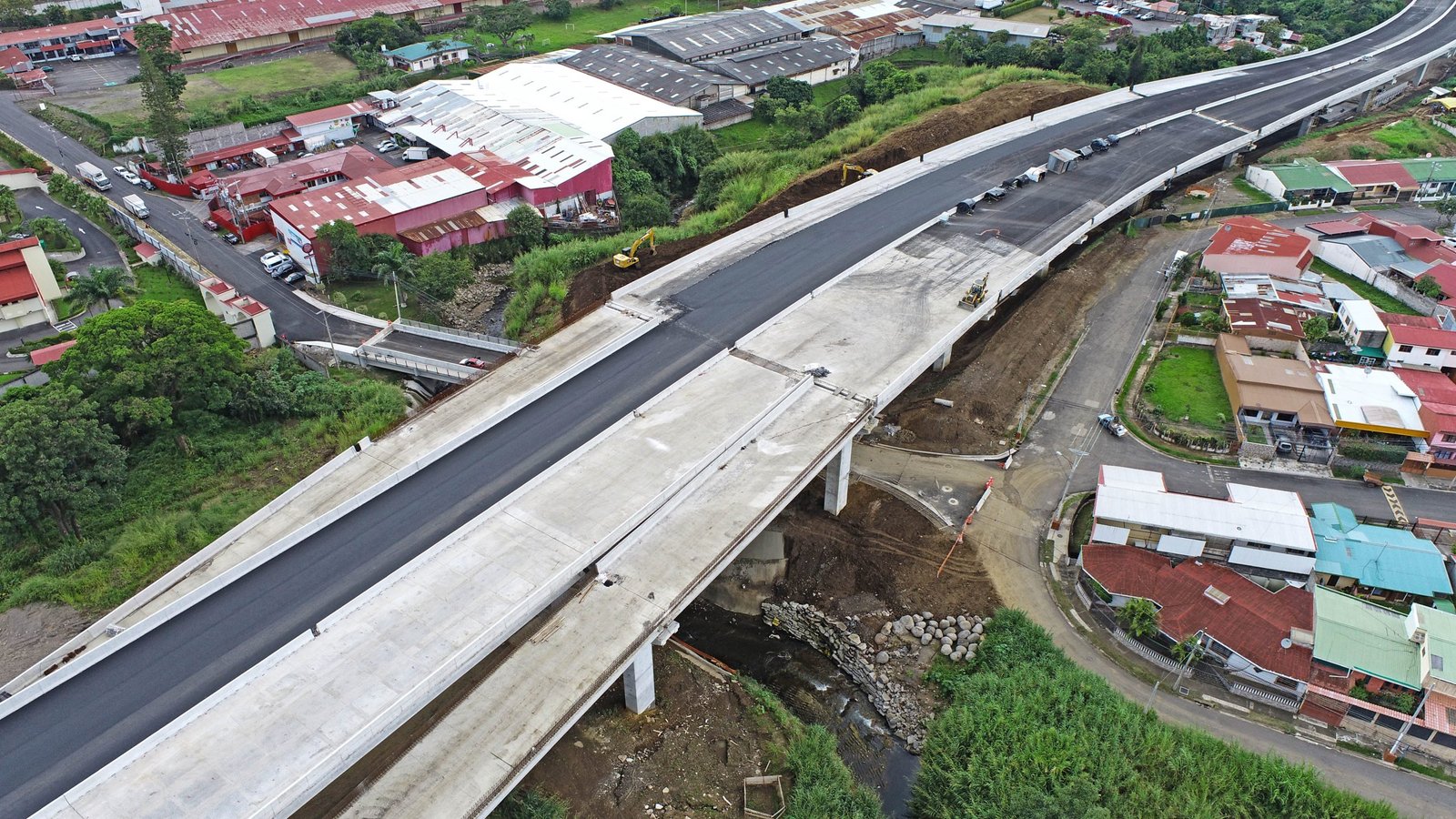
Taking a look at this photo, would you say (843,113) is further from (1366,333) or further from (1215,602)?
(1215,602)

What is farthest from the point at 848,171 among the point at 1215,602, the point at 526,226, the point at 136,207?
the point at 136,207

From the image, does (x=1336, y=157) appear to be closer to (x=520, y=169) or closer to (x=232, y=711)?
(x=520, y=169)

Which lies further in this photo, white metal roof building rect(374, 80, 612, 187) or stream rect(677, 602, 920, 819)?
white metal roof building rect(374, 80, 612, 187)

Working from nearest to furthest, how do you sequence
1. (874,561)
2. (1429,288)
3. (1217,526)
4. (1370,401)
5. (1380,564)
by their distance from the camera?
(1380,564) < (1217,526) < (874,561) < (1370,401) < (1429,288)

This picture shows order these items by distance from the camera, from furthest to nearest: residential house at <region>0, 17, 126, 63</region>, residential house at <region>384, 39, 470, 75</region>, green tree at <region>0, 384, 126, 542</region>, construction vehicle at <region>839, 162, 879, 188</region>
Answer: residential house at <region>384, 39, 470, 75</region>
residential house at <region>0, 17, 126, 63</region>
construction vehicle at <region>839, 162, 879, 188</region>
green tree at <region>0, 384, 126, 542</region>

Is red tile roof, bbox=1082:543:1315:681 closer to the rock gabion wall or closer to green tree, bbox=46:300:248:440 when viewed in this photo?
the rock gabion wall

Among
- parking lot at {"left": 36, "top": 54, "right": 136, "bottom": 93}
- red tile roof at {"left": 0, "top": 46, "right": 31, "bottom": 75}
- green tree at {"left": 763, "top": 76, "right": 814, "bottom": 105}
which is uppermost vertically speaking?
red tile roof at {"left": 0, "top": 46, "right": 31, "bottom": 75}

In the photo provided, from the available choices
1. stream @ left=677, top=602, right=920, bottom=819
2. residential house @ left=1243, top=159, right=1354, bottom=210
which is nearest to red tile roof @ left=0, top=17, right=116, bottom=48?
stream @ left=677, top=602, right=920, bottom=819
